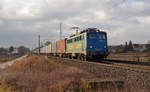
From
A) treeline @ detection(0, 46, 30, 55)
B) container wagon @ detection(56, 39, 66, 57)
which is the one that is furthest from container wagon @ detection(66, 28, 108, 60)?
treeline @ detection(0, 46, 30, 55)

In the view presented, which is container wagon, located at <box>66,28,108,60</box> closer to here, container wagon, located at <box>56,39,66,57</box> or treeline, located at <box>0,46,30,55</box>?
container wagon, located at <box>56,39,66,57</box>

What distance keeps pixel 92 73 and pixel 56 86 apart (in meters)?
4.03

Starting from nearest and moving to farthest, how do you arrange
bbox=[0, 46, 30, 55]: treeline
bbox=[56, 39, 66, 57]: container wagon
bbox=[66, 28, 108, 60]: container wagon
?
bbox=[66, 28, 108, 60]: container wagon, bbox=[56, 39, 66, 57]: container wagon, bbox=[0, 46, 30, 55]: treeline

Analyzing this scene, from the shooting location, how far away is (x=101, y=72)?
13031 mm

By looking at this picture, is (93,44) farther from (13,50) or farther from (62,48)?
(13,50)

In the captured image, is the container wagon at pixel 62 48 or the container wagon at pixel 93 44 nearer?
the container wagon at pixel 93 44

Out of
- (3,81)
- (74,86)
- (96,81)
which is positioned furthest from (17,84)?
(96,81)

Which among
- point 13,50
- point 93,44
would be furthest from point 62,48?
point 13,50

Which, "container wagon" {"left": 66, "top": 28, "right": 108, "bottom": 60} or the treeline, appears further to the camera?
the treeline

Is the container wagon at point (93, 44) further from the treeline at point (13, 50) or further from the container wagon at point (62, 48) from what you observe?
the treeline at point (13, 50)

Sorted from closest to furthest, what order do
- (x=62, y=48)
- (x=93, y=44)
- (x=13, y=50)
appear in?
(x=93, y=44) → (x=62, y=48) → (x=13, y=50)

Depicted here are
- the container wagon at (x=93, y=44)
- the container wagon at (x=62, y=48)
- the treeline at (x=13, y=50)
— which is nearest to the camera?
the container wagon at (x=93, y=44)

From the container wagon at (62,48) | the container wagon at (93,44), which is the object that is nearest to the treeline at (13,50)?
the container wagon at (62,48)

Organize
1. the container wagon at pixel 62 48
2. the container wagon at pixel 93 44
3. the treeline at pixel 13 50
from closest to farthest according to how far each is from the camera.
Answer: the container wagon at pixel 93 44 → the container wagon at pixel 62 48 → the treeline at pixel 13 50
